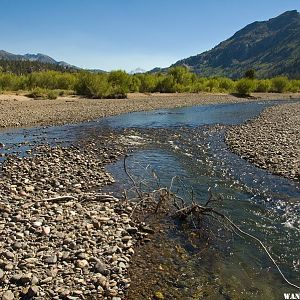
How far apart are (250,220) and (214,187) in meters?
3.48

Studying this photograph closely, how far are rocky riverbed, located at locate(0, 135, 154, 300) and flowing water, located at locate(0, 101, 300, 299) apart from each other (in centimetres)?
178

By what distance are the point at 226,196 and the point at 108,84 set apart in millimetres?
58169

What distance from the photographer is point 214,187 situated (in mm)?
14969

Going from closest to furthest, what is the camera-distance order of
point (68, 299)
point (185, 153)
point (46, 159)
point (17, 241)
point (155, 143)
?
point (68, 299) < point (17, 241) < point (46, 159) < point (185, 153) < point (155, 143)

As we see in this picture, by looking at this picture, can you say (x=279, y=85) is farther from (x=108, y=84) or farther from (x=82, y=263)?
(x=82, y=263)

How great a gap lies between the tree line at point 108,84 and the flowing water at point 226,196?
119 ft

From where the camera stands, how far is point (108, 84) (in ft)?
226

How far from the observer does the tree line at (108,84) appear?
65688 mm

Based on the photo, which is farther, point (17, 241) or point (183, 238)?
point (183, 238)

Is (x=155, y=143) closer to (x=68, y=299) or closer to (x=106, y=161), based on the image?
(x=106, y=161)

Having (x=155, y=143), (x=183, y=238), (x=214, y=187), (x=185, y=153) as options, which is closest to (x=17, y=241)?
(x=183, y=238)

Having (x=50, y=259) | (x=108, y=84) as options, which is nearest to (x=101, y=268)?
(x=50, y=259)

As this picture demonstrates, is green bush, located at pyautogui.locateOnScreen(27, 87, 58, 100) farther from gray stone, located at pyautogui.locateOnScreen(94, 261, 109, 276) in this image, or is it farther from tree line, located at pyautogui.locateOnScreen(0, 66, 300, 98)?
gray stone, located at pyautogui.locateOnScreen(94, 261, 109, 276)

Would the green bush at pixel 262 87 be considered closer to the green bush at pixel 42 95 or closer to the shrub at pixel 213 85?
the shrub at pixel 213 85
